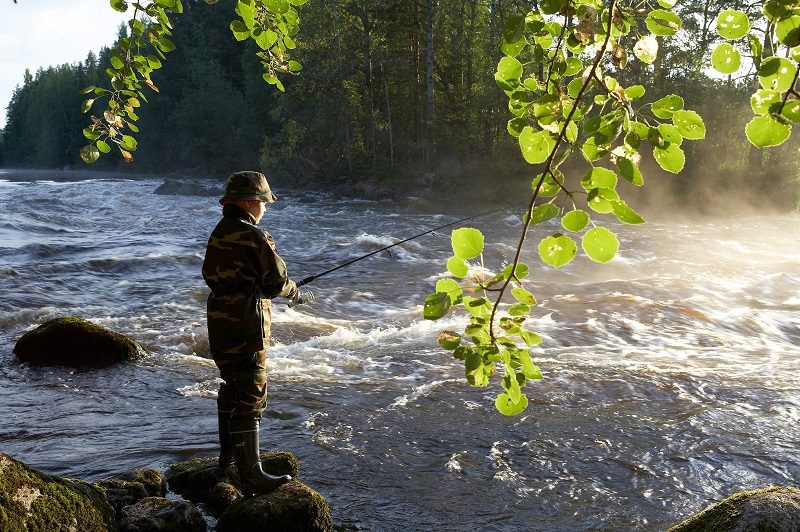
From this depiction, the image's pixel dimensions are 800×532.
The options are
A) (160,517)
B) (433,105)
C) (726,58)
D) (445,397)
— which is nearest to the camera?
(726,58)

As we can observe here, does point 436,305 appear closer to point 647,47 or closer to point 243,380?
point 647,47

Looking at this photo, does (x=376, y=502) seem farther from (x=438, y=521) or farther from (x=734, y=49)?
(x=734, y=49)

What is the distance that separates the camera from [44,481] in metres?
3.90

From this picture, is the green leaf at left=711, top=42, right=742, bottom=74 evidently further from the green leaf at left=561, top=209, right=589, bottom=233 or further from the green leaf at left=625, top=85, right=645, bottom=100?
the green leaf at left=561, top=209, right=589, bottom=233

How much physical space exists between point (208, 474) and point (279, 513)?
1.06 m

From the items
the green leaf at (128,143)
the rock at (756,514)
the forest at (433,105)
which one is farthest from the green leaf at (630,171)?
the forest at (433,105)

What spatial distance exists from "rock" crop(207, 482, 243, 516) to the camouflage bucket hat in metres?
2.18

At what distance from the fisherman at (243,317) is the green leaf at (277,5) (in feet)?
7.11

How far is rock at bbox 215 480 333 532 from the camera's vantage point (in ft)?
15.1

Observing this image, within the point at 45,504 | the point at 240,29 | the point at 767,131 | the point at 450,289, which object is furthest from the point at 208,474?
the point at 767,131

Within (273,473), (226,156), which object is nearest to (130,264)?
(273,473)

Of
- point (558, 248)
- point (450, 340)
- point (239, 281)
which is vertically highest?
point (558, 248)

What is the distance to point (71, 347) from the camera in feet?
28.8

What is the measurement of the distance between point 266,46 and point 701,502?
15.8ft
